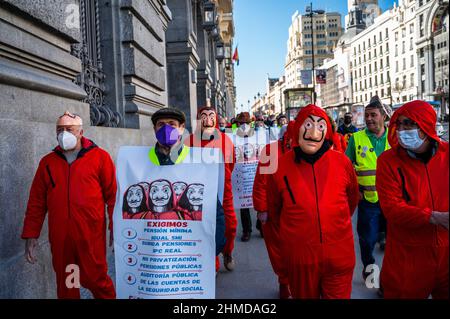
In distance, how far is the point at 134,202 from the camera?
3.15 metres

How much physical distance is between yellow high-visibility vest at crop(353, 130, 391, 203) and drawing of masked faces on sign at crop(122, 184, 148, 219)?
279cm

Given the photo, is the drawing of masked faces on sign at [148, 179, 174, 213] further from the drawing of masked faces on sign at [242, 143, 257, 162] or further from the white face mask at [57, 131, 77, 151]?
the drawing of masked faces on sign at [242, 143, 257, 162]

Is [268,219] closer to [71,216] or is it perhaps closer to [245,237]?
[71,216]

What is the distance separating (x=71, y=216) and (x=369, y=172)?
3162 millimetres

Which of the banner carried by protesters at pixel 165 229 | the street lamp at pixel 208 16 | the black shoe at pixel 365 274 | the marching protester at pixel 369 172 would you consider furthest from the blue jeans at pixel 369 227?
the street lamp at pixel 208 16

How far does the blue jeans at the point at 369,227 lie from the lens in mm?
4929

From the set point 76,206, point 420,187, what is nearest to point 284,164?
point 420,187

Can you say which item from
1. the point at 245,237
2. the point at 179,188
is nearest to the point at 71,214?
the point at 179,188

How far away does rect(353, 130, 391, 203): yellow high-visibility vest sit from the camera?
5.05m

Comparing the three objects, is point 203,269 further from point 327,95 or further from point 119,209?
point 327,95

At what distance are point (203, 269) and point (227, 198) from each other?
2106 millimetres

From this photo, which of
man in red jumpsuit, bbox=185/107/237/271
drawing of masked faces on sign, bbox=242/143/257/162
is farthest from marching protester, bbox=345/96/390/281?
drawing of masked faces on sign, bbox=242/143/257/162

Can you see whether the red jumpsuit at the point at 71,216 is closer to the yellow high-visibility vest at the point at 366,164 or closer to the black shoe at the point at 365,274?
the black shoe at the point at 365,274

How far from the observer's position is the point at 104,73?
7629 mm
